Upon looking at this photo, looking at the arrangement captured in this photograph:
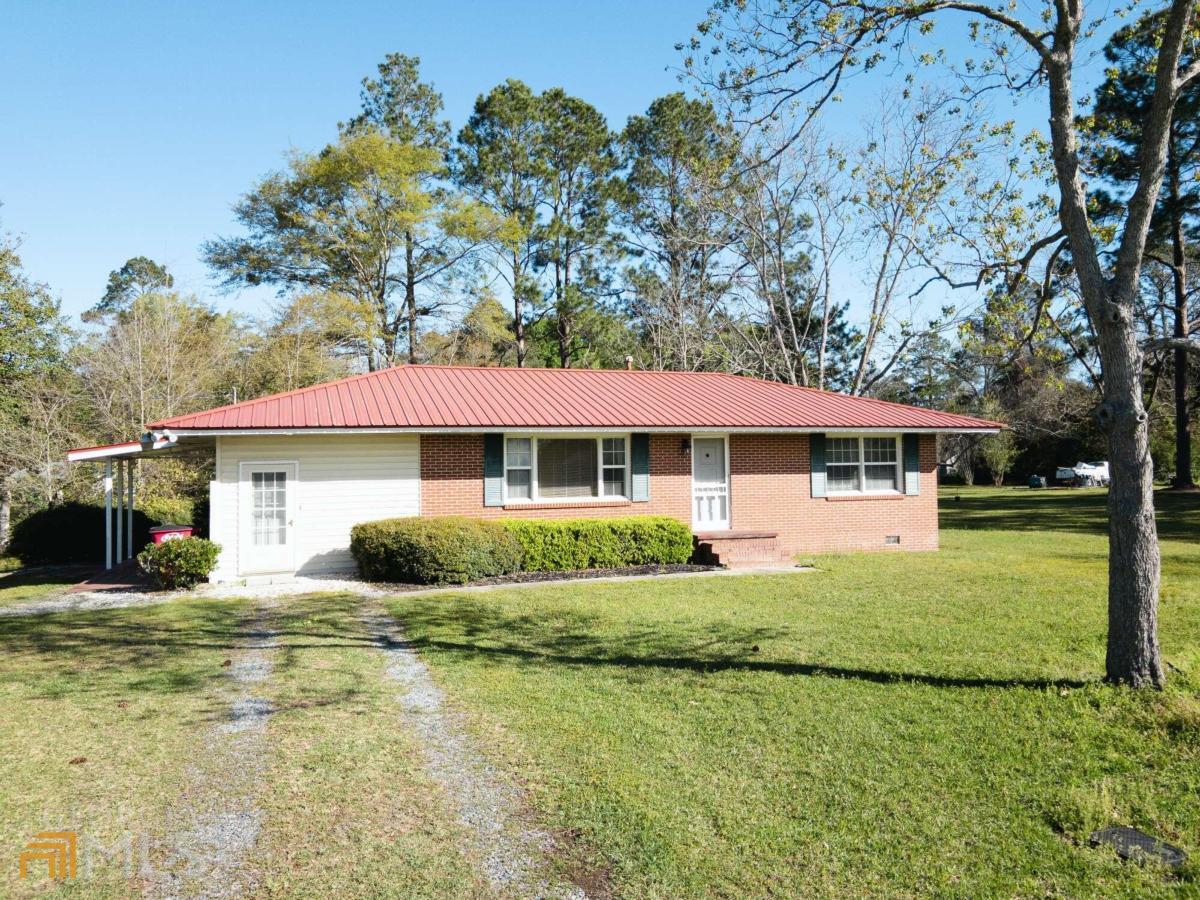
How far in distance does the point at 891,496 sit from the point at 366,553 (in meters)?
11.5

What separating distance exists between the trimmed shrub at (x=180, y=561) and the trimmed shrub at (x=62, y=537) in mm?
8459

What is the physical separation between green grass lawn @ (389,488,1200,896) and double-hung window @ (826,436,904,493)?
689 cm

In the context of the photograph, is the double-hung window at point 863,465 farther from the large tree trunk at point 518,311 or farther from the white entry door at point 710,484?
the large tree trunk at point 518,311

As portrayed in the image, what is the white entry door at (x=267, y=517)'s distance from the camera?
46.4 feet

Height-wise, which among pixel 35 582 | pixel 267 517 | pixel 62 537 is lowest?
pixel 35 582

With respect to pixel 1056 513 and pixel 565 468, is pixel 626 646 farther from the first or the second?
pixel 1056 513

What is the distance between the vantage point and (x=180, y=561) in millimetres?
12961

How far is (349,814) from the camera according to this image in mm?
4398

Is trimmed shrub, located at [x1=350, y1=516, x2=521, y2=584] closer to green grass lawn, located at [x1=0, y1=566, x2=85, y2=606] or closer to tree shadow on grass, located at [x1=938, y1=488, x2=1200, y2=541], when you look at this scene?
green grass lawn, located at [x1=0, y1=566, x2=85, y2=606]

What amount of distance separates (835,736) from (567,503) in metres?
10.7

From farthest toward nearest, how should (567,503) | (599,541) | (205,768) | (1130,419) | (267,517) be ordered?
(567,503) → (599,541) → (267,517) → (1130,419) → (205,768)

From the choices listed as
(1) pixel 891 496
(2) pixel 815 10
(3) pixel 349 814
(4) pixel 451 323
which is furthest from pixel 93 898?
(4) pixel 451 323

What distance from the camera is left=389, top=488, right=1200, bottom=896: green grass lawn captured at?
3842 millimetres

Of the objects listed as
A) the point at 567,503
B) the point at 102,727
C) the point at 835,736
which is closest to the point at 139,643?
the point at 102,727
